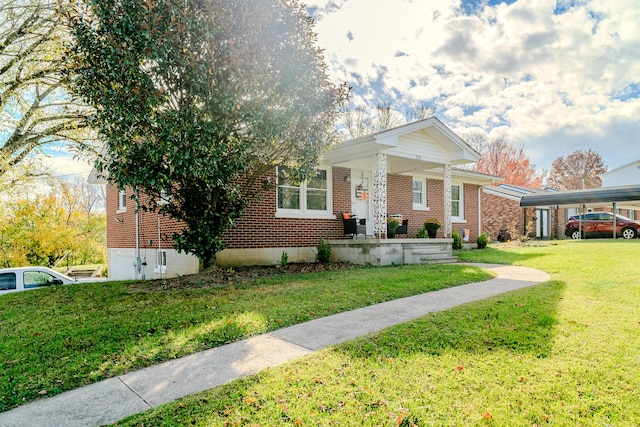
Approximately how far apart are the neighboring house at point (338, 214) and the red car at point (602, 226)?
13799mm

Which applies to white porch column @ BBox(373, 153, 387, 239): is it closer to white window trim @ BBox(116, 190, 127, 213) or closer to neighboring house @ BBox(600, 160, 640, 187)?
white window trim @ BBox(116, 190, 127, 213)

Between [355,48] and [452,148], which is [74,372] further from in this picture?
[355,48]

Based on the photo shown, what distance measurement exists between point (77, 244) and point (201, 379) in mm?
20025

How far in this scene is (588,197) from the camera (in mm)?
20859

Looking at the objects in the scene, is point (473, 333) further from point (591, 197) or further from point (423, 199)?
point (591, 197)

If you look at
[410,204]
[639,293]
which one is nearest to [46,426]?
[639,293]

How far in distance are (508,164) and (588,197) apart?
1817 cm

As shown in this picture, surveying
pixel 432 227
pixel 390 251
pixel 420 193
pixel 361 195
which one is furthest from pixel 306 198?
pixel 420 193

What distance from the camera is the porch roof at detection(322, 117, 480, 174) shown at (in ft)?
34.8

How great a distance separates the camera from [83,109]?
38.8 feet

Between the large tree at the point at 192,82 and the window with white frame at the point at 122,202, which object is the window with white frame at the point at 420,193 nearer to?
the large tree at the point at 192,82

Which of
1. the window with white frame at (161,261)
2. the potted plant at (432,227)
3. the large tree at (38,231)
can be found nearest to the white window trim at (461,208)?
the potted plant at (432,227)

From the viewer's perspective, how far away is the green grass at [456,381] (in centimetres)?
248

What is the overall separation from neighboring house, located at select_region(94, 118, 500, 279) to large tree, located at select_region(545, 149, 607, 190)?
4504 cm
